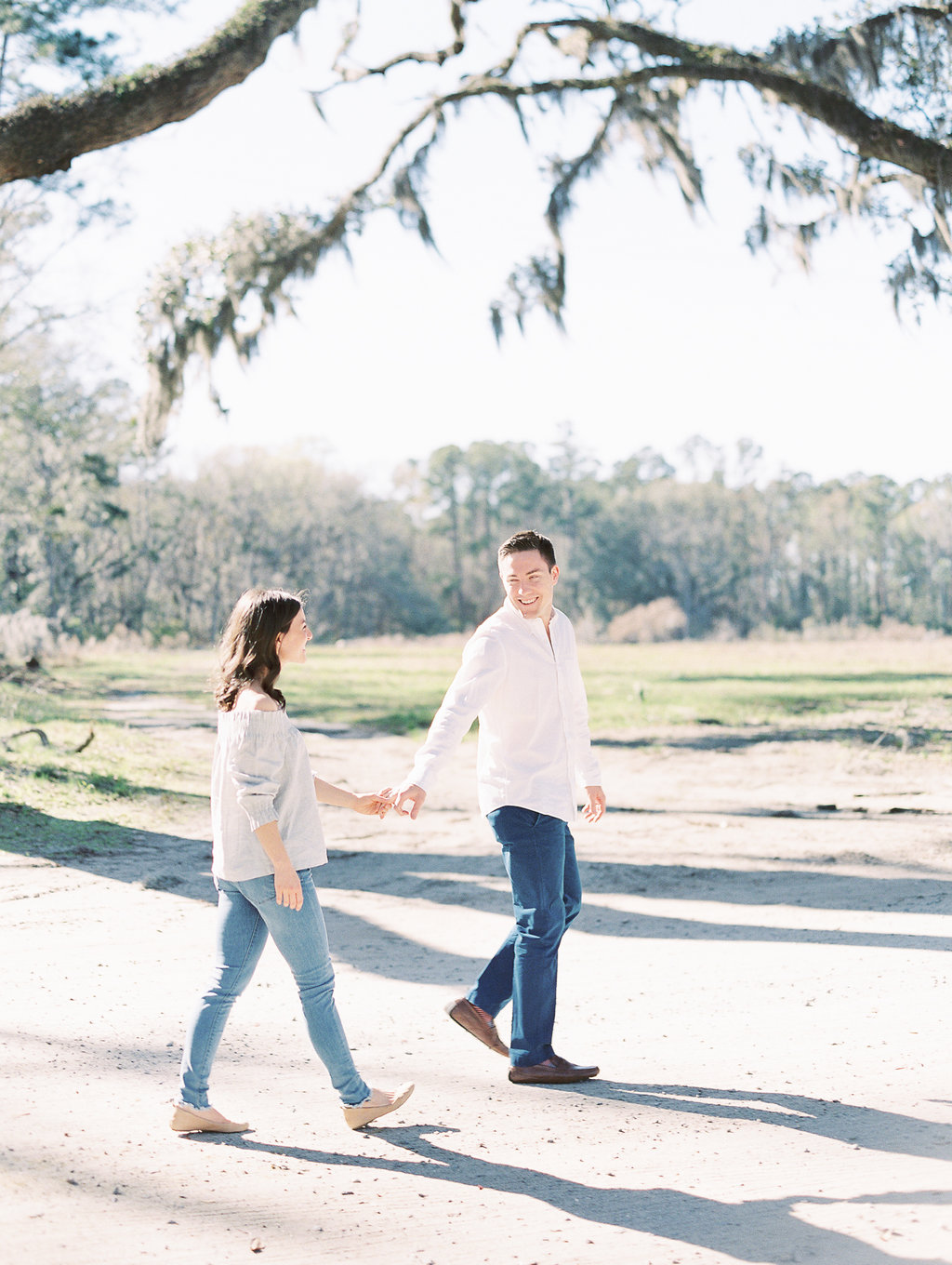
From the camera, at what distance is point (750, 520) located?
7850 cm

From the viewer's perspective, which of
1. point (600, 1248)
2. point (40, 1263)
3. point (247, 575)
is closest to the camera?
point (40, 1263)

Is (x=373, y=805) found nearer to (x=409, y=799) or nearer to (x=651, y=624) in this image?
(x=409, y=799)

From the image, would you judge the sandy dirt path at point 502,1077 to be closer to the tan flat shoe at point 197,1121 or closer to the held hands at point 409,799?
the tan flat shoe at point 197,1121

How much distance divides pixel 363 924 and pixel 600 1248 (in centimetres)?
375

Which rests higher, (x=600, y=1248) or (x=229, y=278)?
(x=229, y=278)

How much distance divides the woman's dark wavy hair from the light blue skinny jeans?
544 mm

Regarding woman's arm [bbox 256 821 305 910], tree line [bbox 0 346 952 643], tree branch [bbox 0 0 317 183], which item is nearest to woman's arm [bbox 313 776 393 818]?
woman's arm [bbox 256 821 305 910]

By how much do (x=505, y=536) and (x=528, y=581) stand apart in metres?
72.8

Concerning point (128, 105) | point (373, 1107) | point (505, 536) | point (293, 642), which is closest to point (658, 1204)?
point (373, 1107)

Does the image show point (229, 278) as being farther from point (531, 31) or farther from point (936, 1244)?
point (936, 1244)

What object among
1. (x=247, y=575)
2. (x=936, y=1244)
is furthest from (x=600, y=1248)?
(x=247, y=575)

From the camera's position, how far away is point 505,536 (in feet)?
252

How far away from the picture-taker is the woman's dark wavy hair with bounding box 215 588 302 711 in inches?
140

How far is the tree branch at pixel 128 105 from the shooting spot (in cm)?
784
